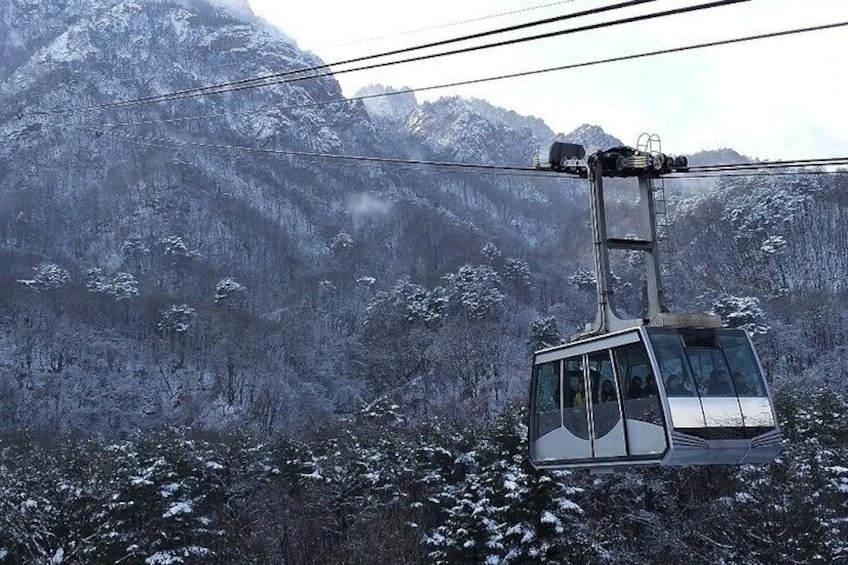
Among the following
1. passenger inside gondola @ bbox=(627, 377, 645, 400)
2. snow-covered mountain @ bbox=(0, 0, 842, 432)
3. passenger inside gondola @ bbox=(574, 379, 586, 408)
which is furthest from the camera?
snow-covered mountain @ bbox=(0, 0, 842, 432)

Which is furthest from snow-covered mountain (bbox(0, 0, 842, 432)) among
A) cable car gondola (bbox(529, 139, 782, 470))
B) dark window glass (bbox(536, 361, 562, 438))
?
cable car gondola (bbox(529, 139, 782, 470))

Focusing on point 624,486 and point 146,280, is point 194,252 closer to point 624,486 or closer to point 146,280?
point 146,280

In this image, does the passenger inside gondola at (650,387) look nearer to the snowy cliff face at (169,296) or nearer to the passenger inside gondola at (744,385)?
the passenger inside gondola at (744,385)

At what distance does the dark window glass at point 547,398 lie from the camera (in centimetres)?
1513

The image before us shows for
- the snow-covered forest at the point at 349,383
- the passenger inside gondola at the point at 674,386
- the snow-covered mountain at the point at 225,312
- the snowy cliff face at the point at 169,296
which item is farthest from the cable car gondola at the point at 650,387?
the snow-covered mountain at the point at 225,312

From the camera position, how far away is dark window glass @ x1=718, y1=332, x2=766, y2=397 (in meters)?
13.0

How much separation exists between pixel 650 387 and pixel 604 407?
1.24m

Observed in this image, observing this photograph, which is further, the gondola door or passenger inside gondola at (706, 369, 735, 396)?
the gondola door

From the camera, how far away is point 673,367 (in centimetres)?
1279

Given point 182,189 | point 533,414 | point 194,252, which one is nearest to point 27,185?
point 182,189

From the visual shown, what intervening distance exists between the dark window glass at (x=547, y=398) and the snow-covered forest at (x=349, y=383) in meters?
12.1

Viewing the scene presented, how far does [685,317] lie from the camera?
43.7 ft

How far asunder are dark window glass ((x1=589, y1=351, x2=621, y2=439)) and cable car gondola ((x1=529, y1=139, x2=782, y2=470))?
17mm

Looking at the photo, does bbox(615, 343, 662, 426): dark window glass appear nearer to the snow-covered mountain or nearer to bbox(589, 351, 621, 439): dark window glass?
bbox(589, 351, 621, 439): dark window glass
